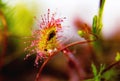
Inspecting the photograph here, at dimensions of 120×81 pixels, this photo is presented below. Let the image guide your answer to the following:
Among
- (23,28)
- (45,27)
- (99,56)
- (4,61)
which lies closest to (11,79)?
(4,61)

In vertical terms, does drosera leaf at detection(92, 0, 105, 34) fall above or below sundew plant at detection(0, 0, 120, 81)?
above

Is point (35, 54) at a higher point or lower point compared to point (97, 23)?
lower

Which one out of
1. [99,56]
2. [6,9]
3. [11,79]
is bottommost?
[11,79]

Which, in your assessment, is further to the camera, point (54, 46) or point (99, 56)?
point (99, 56)

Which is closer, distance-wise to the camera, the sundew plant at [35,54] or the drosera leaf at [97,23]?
the drosera leaf at [97,23]

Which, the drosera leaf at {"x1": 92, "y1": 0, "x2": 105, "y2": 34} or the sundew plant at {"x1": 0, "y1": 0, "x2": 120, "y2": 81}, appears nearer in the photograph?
the drosera leaf at {"x1": 92, "y1": 0, "x2": 105, "y2": 34}

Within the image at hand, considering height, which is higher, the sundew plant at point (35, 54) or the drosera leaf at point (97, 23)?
the drosera leaf at point (97, 23)

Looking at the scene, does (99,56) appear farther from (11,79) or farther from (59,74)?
(11,79)

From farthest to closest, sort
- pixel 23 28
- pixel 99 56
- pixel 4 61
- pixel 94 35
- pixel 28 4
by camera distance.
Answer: pixel 28 4 → pixel 23 28 → pixel 4 61 → pixel 99 56 → pixel 94 35

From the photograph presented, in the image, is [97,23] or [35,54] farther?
[35,54]

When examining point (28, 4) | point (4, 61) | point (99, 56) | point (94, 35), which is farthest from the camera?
point (28, 4)

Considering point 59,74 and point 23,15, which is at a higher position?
point 23,15
